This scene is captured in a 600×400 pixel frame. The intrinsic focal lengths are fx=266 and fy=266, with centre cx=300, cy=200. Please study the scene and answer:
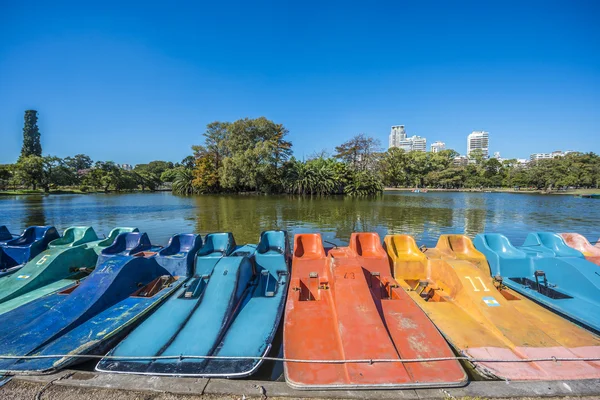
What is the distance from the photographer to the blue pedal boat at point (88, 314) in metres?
4.03

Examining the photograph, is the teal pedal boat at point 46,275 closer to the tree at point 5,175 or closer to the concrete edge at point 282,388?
the concrete edge at point 282,388

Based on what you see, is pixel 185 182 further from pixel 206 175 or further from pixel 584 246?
pixel 584 246

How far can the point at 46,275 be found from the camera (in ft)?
22.9

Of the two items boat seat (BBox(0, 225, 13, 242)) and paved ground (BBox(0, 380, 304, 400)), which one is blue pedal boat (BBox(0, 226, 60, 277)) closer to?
boat seat (BBox(0, 225, 13, 242))

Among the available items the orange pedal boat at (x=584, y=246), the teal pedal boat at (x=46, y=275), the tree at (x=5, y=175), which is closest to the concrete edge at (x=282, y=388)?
the teal pedal boat at (x=46, y=275)

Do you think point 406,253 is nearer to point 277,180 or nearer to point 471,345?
point 471,345

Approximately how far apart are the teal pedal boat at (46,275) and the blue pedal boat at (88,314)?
2.13 ft

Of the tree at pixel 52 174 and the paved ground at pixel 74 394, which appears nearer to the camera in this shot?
the paved ground at pixel 74 394

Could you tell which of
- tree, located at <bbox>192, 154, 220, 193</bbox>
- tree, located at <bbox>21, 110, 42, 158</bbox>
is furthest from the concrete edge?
tree, located at <bbox>21, 110, 42, 158</bbox>

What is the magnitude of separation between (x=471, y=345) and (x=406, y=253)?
3863 millimetres

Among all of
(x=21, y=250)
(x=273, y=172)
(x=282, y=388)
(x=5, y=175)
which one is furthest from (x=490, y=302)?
(x=5, y=175)

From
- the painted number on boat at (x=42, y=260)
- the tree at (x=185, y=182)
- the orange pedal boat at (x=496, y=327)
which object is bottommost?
the orange pedal boat at (x=496, y=327)

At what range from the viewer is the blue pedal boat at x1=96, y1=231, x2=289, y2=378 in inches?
149

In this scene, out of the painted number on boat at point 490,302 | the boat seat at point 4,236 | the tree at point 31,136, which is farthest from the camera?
the tree at point 31,136
